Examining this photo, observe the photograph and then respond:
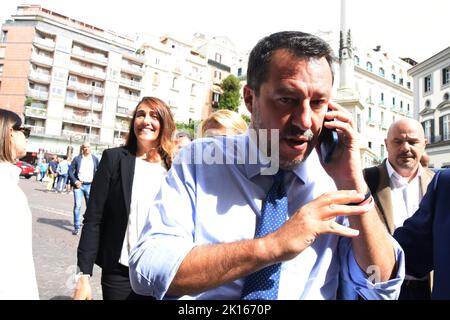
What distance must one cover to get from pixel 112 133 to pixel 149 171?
5464 centimetres

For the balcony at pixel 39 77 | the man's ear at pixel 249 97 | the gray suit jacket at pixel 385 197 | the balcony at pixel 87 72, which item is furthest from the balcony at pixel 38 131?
the man's ear at pixel 249 97

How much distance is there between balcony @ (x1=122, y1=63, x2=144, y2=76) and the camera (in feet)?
186

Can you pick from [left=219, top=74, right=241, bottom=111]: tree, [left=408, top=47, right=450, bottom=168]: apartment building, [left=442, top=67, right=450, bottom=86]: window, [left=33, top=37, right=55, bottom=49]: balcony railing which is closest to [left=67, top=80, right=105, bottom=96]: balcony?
[left=33, top=37, right=55, bottom=49]: balcony railing

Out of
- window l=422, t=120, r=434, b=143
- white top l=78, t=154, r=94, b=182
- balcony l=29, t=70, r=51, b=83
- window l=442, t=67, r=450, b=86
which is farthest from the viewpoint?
balcony l=29, t=70, r=51, b=83

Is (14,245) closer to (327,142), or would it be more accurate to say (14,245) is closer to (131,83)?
(327,142)

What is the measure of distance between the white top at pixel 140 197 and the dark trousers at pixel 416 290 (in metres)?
1.99

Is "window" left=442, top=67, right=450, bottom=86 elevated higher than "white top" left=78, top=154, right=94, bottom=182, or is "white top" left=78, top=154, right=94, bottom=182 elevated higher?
"window" left=442, top=67, right=450, bottom=86

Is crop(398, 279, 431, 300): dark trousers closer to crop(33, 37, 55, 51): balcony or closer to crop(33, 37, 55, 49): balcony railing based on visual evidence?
crop(33, 37, 55, 51): balcony

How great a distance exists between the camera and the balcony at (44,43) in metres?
50.5

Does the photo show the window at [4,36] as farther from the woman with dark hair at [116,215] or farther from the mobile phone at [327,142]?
the mobile phone at [327,142]

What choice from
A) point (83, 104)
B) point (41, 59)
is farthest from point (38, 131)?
point (41, 59)

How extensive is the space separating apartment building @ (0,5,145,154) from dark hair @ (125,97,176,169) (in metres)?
49.4
